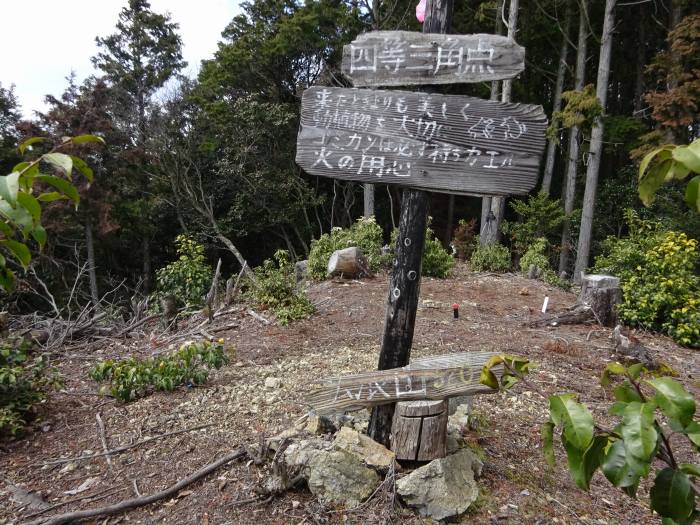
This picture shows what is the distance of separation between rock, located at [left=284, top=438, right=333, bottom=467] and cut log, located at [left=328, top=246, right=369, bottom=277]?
481 centimetres

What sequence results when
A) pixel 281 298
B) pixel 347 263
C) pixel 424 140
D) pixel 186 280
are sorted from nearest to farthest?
pixel 424 140, pixel 281 298, pixel 186 280, pixel 347 263

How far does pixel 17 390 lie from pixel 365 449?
2.69 metres

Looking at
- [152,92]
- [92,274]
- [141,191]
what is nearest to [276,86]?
[152,92]

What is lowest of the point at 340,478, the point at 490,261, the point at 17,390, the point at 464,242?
the point at 17,390

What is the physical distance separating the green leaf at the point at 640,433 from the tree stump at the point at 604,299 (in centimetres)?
527

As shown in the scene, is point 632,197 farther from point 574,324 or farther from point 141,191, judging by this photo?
point 141,191

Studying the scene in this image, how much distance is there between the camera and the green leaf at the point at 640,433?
707 millimetres

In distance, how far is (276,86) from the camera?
46.3ft

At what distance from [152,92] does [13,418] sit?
1378cm

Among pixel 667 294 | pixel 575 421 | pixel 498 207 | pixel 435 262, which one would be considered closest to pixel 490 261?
pixel 435 262

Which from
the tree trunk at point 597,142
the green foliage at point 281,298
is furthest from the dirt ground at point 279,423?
the tree trunk at point 597,142

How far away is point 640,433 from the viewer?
71 centimetres

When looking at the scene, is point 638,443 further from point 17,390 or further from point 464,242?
point 464,242

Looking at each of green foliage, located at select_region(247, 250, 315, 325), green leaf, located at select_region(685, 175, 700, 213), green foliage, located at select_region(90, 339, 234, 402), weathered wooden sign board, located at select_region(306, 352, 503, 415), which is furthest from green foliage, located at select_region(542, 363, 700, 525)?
green foliage, located at select_region(247, 250, 315, 325)
